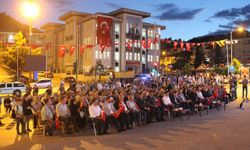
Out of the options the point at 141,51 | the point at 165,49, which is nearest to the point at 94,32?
the point at 141,51

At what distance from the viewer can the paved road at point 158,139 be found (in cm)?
948

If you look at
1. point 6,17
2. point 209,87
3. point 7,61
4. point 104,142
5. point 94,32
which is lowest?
point 104,142

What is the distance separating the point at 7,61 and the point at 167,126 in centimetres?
4599

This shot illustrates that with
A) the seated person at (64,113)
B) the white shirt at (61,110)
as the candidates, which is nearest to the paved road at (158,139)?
the seated person at (64,113)

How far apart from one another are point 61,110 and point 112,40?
4987 cm

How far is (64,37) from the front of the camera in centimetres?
6969

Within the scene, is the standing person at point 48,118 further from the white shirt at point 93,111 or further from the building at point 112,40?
the building at point 112,40

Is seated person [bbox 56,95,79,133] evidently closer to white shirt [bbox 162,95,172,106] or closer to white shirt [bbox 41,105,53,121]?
white shirt [bbox 41,105,53,121]

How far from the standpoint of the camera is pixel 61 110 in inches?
485

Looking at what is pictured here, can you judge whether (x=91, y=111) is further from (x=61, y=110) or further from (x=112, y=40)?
(x=112, y=40)

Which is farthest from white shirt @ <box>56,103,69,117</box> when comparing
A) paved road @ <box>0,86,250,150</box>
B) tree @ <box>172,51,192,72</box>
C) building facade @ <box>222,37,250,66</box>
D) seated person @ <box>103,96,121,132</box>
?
building facade @ <box>222,37,250,66</box>

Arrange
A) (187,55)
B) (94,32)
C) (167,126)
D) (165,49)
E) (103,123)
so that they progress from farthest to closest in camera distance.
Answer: (165,49)
(187,55)
(94,32)
(167,126)
(103,123)

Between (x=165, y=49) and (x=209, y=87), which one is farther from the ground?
(x=165, y=49)

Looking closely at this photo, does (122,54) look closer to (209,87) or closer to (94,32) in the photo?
(94,32)
